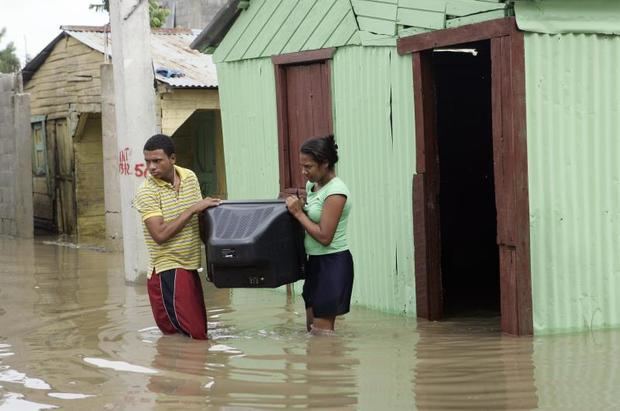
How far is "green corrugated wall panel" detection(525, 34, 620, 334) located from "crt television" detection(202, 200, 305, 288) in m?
1.81

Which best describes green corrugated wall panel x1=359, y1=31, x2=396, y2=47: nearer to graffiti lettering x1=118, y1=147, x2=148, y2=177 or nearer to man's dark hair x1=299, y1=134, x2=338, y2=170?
man's dark hair x1=299, y1=134, x2=338, y2=170

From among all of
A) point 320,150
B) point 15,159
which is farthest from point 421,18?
point 15,159

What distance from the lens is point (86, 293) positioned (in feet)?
41.7

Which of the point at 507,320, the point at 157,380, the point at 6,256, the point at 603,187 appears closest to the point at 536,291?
the point at 507,320

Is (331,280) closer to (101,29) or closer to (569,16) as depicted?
(569,16)

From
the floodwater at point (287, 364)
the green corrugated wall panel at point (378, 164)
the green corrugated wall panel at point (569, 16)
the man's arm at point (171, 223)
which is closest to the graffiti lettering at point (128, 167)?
the floodwater at point (287, 364)

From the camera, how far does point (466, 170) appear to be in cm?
1291

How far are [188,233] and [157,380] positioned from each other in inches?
52.0

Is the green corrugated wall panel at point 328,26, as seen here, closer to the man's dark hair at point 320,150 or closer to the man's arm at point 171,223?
the man's dark hair at point 320,150

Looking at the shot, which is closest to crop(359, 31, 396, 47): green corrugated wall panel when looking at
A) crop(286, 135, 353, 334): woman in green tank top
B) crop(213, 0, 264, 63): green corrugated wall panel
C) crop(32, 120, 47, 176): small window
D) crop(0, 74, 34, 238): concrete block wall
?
crop(213, 0, 264, 63): green corrugated wall panel

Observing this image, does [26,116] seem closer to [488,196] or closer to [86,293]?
[86,293]

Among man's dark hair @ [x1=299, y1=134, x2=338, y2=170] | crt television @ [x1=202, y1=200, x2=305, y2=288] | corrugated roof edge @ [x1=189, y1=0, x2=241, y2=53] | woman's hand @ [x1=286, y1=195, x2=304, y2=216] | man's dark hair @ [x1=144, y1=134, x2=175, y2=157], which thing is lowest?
crt television @ [x1=202, y1=200, x2=305, y2=288]

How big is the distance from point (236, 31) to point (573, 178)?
524 centimetres

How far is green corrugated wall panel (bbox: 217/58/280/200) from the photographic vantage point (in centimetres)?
1248
